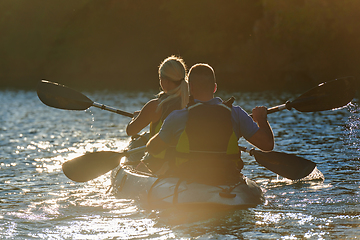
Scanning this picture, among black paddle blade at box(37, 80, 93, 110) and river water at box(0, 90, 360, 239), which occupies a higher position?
black paddle blade at box(37, 80, 93, 110)

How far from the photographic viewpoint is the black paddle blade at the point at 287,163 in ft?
22.4

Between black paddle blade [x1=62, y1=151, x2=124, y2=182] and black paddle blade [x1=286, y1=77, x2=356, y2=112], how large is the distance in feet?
8.66

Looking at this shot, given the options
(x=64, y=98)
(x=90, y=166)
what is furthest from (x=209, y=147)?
(x=64, y=98)

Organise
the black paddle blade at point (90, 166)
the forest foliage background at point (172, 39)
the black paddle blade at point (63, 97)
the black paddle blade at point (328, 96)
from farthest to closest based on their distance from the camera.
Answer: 1. the forest foliage background at point (172, 39)
2. the black paddle blade at point (63, 97)
3. the black paddle blade at point (90, 166)
4. the black paddle blade at point (328, 96)

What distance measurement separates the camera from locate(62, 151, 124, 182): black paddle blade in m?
7.37

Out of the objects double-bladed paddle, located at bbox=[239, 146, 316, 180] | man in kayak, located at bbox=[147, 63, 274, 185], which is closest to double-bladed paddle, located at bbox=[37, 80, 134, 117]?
double-bladed paddle, located at bbox=[239, 146, 316, 180]

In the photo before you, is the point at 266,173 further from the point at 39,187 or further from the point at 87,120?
the point at 87,120

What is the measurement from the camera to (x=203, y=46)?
64562 mm

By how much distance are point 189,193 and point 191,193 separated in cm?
2

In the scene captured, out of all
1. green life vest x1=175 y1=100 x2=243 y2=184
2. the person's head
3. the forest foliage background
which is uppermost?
the forest foliage background

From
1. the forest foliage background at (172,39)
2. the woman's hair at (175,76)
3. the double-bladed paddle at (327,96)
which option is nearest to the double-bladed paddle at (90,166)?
the woman's hair at (175,76)

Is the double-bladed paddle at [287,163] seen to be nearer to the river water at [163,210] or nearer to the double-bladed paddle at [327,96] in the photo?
the river water at [163,210]

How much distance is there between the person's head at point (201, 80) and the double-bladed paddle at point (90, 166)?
1.77 meters

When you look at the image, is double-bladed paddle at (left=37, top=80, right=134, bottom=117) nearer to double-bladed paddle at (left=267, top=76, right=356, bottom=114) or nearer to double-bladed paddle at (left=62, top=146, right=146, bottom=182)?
double-bladed paddle at (left=62, top=146, right=146, bottom=182)
